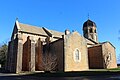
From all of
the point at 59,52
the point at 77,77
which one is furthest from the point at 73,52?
the point at 77,77

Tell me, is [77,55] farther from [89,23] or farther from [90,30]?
[89,23]

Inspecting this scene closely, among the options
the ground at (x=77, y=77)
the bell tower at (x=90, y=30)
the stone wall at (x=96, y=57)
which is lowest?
the ground at (x=77, y=77)

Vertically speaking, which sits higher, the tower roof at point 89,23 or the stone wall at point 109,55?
the tower roof at point 89,23

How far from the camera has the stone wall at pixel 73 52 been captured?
3624 centimetres

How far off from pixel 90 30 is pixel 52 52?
1105 inches

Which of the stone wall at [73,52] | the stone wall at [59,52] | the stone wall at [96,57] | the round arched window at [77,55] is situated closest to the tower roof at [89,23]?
the stone wall at [96,57]

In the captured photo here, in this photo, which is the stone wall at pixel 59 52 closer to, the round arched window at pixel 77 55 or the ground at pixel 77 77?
the round arched window at pixel 77 55

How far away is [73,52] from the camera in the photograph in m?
37.8

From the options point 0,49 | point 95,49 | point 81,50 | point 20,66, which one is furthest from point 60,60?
point 0,49

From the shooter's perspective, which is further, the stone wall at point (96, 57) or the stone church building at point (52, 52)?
the stone wall at point (96, 57)

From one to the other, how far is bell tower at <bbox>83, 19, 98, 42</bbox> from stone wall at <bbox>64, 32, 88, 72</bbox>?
74.1 feet

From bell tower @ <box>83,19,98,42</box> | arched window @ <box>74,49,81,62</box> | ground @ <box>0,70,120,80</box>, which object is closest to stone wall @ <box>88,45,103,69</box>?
arched window @ <box>74,49,81,62</box>

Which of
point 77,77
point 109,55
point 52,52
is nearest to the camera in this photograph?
point 77,77

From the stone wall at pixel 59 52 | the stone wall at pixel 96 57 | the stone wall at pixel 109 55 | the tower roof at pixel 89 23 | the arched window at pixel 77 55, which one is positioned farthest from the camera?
the tower roof at pixel 89 23
